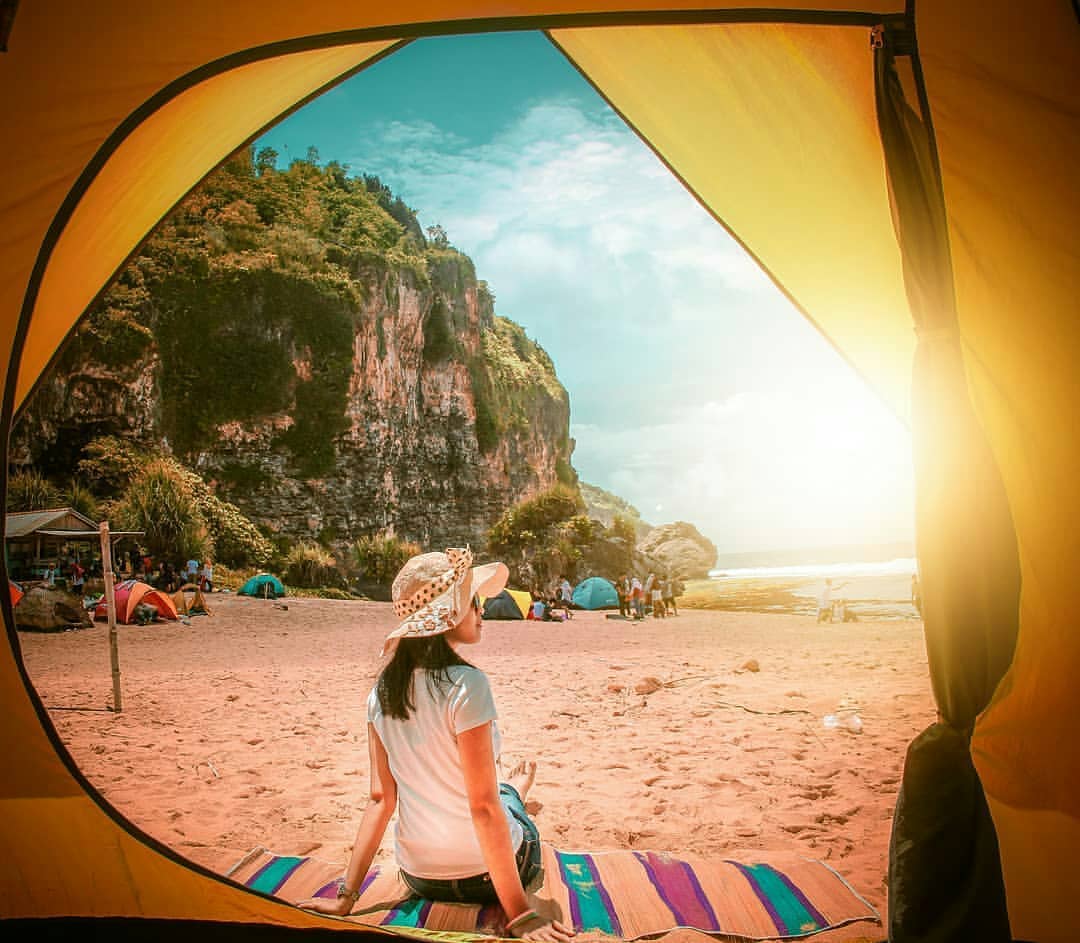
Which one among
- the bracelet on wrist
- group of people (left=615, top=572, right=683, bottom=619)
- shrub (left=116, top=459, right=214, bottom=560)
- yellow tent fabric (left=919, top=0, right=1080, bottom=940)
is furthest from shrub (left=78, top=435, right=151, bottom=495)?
yellow tent fabric (left=919, top=0, right=1080, bottom=940)

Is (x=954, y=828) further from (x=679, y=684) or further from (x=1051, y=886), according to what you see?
(x=679, y=684)

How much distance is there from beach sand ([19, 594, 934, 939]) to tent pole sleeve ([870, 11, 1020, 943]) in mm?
690

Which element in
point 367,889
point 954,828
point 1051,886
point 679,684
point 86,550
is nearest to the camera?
point 954,828

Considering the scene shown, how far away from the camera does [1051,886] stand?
69.2 inches

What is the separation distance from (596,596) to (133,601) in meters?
10.9

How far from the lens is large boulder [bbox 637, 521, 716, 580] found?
1775 inches

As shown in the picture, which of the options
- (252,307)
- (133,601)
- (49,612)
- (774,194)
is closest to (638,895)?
(774,194)

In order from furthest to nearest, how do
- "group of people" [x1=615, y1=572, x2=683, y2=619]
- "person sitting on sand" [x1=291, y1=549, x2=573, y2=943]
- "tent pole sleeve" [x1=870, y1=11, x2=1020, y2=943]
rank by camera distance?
"group of people" [x1=615, y1=572, x2=683, y2=619] → "person sitting on sand" [x1=291, y1=549, x2=573, y2=943] → "tent pole sleeve" [x1=870, y1=11, x2=1020, y2=943]

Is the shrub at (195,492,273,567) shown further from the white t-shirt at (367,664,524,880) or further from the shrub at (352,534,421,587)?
the white t-shirt at (367,664,524,880)

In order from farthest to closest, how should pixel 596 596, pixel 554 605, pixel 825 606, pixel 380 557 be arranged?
pixel 380 557
pixel 596 596
pixel 554 605
pixel 825 606

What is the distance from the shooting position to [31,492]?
698 inches

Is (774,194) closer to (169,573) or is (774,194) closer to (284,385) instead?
(169,573)

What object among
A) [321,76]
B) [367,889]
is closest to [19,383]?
[321,76]

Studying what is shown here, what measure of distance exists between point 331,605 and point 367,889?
14917 millimetres
